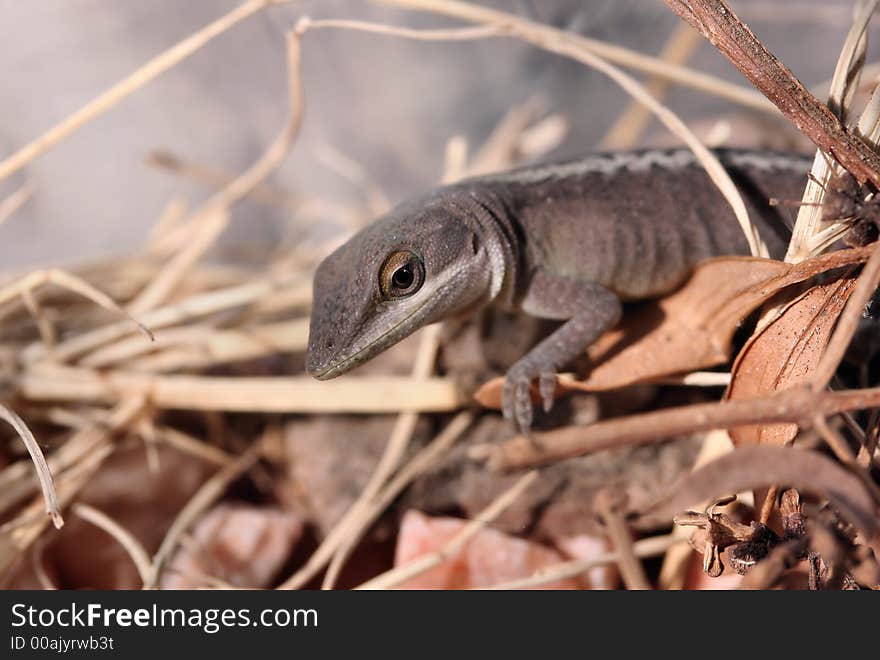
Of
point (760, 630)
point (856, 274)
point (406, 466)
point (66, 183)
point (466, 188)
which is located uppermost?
point (66, 183)

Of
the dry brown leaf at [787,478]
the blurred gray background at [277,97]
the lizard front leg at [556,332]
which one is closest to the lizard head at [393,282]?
the lizard front leg at [556,332]

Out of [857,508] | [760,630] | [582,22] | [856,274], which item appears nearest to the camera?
[857,508]

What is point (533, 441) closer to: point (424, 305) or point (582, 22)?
point (424, 305)

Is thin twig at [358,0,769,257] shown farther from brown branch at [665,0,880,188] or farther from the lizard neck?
the lizard neck

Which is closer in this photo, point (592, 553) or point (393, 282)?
point (393, 282)

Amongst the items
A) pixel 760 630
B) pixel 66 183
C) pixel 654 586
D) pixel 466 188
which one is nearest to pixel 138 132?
pixel 66 183

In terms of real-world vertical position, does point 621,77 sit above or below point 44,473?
above

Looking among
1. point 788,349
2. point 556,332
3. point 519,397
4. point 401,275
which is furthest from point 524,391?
point 788,349

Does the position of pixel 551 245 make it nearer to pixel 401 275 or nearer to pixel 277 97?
pixel 401 275
